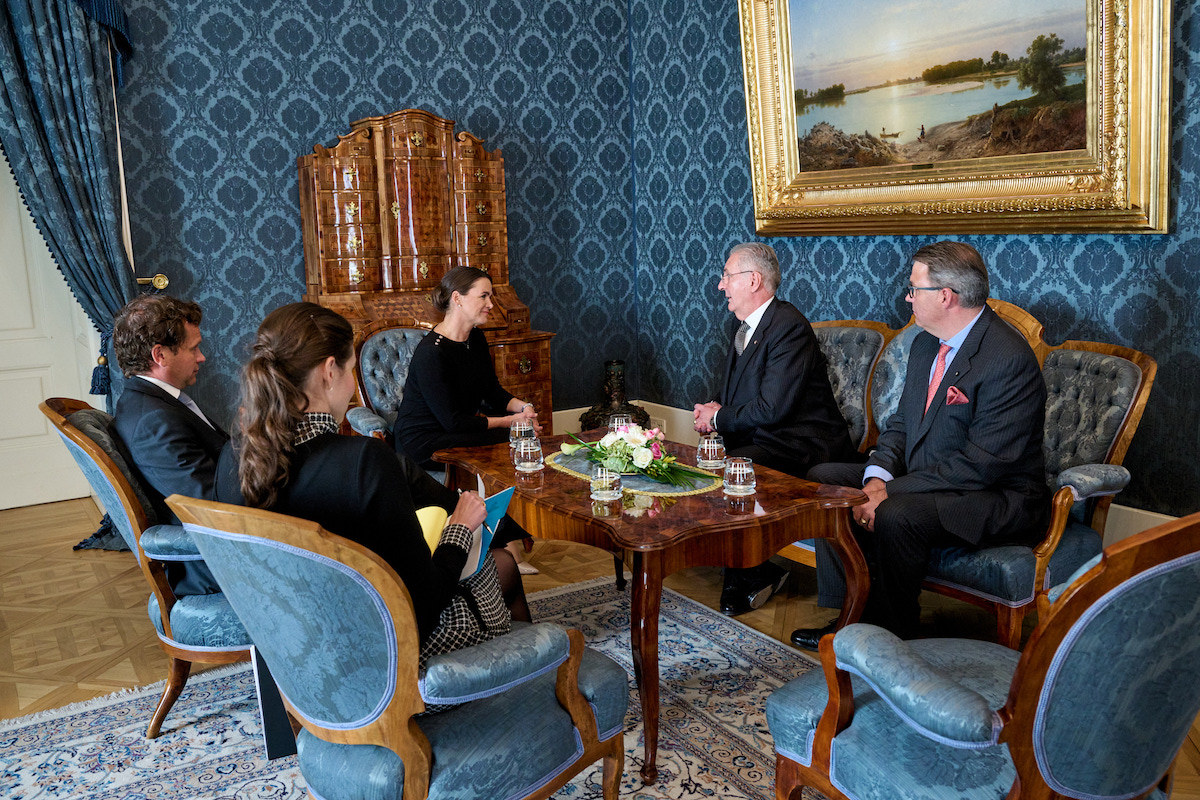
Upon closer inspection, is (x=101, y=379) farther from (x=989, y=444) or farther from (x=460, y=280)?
(x=989, y=444)

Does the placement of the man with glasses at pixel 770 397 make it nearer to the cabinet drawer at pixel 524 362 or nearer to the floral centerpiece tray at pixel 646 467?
the floral centerpiece tray at pixel 646 467

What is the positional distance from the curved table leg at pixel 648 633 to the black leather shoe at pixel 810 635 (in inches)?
41.3

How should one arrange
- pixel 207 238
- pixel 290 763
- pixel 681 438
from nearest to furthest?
pixel 290 763 → pixel 207 238 → pixel 681 438

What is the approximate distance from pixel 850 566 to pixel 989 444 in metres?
0.65

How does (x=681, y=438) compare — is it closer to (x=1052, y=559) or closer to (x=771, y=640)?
(x=771, y=640)

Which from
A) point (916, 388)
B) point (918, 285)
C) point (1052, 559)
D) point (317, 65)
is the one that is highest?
point (317, 65)

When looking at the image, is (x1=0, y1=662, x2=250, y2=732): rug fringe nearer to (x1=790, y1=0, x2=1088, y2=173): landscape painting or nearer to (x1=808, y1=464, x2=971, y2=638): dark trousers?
(x1=808, y1=464, x2=971, y2=638): dark trousers

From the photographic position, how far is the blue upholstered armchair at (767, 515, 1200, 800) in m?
1.55

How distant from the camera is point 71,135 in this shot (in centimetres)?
506

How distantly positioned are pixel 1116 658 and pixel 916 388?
2057 mm

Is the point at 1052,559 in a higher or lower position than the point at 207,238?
lower

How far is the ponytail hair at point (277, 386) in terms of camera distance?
1910 millimetres

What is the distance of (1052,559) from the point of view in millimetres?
3137

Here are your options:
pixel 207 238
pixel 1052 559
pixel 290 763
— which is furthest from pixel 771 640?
pixel 207 238
